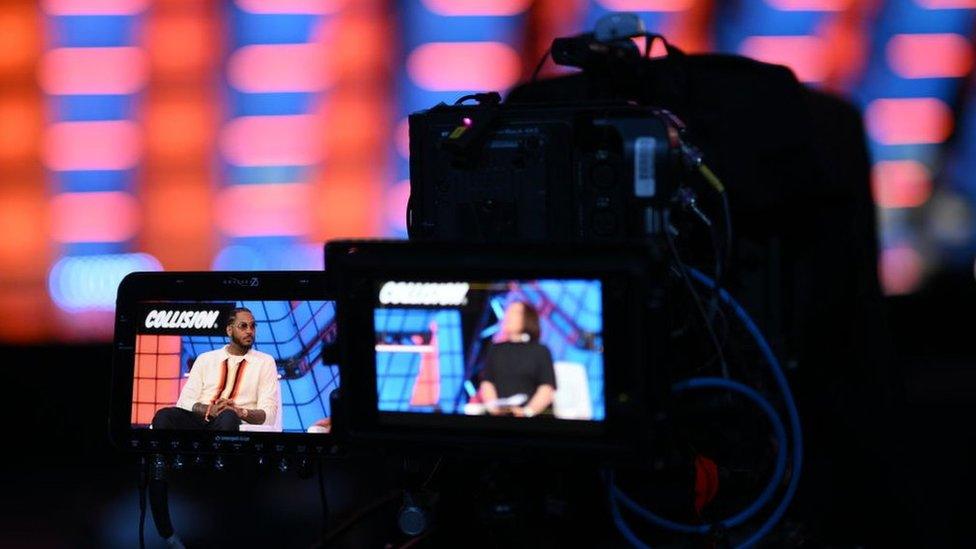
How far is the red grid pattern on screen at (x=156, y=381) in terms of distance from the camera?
78.2 inches

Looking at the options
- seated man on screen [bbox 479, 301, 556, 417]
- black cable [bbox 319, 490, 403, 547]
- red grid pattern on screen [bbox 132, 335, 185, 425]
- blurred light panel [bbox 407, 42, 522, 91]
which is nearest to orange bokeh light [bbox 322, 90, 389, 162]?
blurred light panel [bbox 407, 42, 522, 91]

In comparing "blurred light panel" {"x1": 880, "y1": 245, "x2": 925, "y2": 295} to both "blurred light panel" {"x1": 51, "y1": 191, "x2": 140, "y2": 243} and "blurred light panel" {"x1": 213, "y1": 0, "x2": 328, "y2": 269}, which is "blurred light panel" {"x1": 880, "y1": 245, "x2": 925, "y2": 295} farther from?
"blurred light panel" {"x1": 51, "y1": 191, "x2": 140, "y2": 243}

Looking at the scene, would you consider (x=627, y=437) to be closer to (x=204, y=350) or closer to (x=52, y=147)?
(x=204, y=350)

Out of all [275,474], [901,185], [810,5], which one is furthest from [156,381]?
[901,185]

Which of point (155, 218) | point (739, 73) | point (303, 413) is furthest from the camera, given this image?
point (155, 218)

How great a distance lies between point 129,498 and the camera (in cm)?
346

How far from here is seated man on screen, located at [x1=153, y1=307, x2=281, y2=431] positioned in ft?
6.44

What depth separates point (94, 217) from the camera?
417 cm

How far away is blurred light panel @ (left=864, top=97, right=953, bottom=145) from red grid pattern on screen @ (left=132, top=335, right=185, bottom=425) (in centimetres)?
294

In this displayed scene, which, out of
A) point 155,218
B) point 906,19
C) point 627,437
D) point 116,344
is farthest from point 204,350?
point 906,19

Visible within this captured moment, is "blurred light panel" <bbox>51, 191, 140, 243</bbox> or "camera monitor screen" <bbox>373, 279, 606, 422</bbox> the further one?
"blurred light panel" <bbox>51, 191, 140, 243</bbox>

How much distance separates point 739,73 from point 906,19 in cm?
180

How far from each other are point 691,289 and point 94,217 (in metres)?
2.77

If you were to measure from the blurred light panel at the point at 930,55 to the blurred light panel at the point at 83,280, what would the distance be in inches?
102
